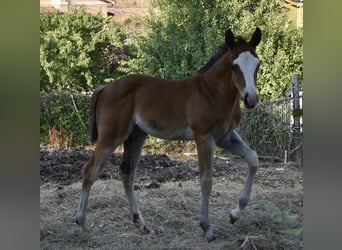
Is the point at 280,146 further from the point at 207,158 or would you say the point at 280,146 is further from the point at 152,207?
the point at 207,158

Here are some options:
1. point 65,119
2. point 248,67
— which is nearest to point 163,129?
point 248,67

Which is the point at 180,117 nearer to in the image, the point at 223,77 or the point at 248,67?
the point at 223,77

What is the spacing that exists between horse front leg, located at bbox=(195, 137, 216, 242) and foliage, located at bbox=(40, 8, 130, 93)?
845 cm

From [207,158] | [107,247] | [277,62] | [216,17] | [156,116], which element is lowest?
[107,247]

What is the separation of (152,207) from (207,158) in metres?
1.10

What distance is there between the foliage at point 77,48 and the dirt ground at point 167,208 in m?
5.46

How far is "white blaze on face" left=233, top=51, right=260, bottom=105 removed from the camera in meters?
3.27

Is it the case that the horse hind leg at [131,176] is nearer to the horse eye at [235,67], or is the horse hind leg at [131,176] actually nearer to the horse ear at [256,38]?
the horse eye at [235,67]

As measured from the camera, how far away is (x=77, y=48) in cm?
1287

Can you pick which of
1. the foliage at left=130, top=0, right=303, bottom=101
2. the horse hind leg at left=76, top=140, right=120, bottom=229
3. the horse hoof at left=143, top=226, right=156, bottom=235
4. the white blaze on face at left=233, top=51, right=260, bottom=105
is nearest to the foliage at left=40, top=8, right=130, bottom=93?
the foliage at left=130, top=0, right=303, bottom=101

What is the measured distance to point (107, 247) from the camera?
3.74 meters
